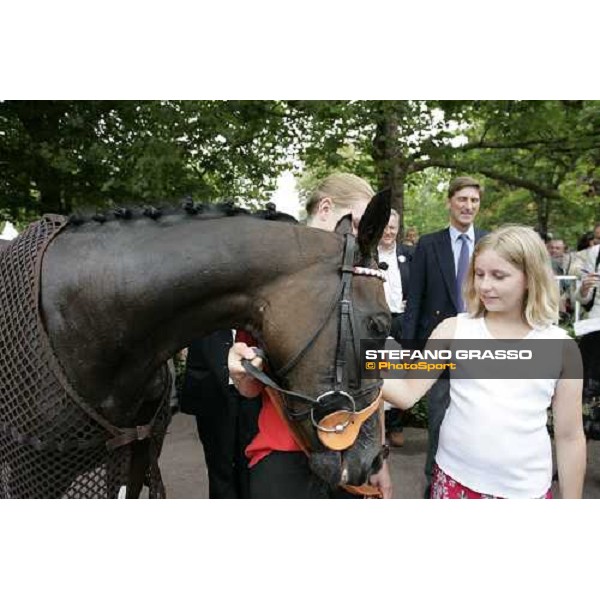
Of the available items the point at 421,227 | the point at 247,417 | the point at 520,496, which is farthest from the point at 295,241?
the point at 421,227

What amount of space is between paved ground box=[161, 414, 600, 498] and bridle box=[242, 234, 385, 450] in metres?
2.71

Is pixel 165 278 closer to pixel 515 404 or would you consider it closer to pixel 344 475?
pixel 344 475

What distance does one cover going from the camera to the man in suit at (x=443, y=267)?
432 cm

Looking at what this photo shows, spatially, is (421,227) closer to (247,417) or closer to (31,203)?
(31,203)

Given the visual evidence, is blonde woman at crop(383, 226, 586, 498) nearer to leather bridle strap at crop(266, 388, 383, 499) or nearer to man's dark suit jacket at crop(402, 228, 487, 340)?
leather bridle strap at crop(266, 388, 383, 499)

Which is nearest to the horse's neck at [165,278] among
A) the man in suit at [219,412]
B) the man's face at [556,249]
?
the man in suit at [219,412]

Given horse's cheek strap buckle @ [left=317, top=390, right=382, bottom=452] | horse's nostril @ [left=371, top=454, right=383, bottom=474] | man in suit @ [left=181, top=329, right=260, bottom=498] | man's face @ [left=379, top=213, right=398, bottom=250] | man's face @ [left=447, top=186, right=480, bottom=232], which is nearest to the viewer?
horse's cheek strap buckle @ [left=317, top=390, right=382, bottom=452]

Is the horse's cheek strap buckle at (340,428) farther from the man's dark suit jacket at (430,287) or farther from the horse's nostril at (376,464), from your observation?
the man's dark suit jacket at (430,287)

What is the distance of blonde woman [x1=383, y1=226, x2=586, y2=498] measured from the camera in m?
1.88

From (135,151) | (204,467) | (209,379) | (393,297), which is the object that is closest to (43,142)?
(135,151)

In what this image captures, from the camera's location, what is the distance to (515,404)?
1.89 meters

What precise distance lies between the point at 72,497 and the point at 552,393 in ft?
5.80

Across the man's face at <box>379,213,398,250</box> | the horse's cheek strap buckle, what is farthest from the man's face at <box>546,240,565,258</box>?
the horse's cheek strap buckle

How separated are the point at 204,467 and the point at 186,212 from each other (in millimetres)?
3461
